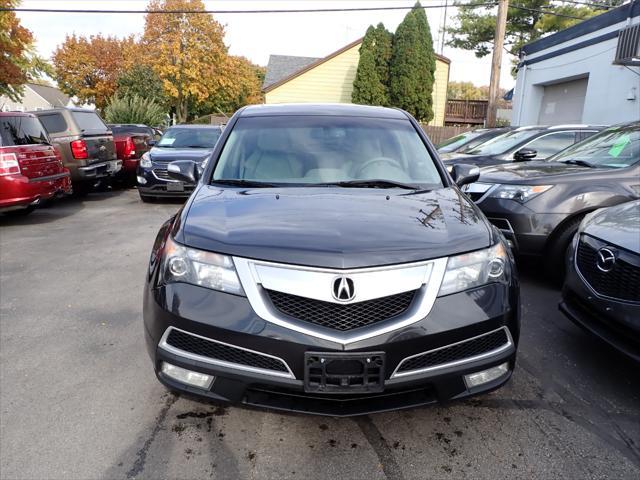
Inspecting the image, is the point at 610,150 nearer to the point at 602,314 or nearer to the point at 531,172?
the point at 531,172

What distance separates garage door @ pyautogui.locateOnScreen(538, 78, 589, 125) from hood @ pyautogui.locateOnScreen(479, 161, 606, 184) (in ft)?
36.1

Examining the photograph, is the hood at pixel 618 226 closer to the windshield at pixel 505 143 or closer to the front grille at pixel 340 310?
the front grille at pixel 340 310

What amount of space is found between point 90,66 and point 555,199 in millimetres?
47289

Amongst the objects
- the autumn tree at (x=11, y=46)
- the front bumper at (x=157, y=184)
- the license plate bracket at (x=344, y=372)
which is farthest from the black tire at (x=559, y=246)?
the autumn tree at (x=11, y=46)

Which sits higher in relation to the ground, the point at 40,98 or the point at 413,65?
the point at 413,65

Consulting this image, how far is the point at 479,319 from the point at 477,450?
0.71 meters

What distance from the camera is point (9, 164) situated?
22.0ft

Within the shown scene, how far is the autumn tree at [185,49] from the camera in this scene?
32.9 m

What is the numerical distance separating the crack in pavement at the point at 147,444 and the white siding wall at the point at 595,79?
1275 centimetres

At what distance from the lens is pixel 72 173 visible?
30.1 ft

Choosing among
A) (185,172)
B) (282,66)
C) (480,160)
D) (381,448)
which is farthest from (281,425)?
(282,66)

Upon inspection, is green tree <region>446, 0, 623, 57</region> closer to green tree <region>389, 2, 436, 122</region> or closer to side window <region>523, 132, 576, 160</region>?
green tree <region>389, 2, 436, 122</region>

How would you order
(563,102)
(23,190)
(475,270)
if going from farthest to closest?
(563,102) → (23,190) → (475,270)

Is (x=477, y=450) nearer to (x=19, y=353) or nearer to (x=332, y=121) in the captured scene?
(x=332, y=121)
